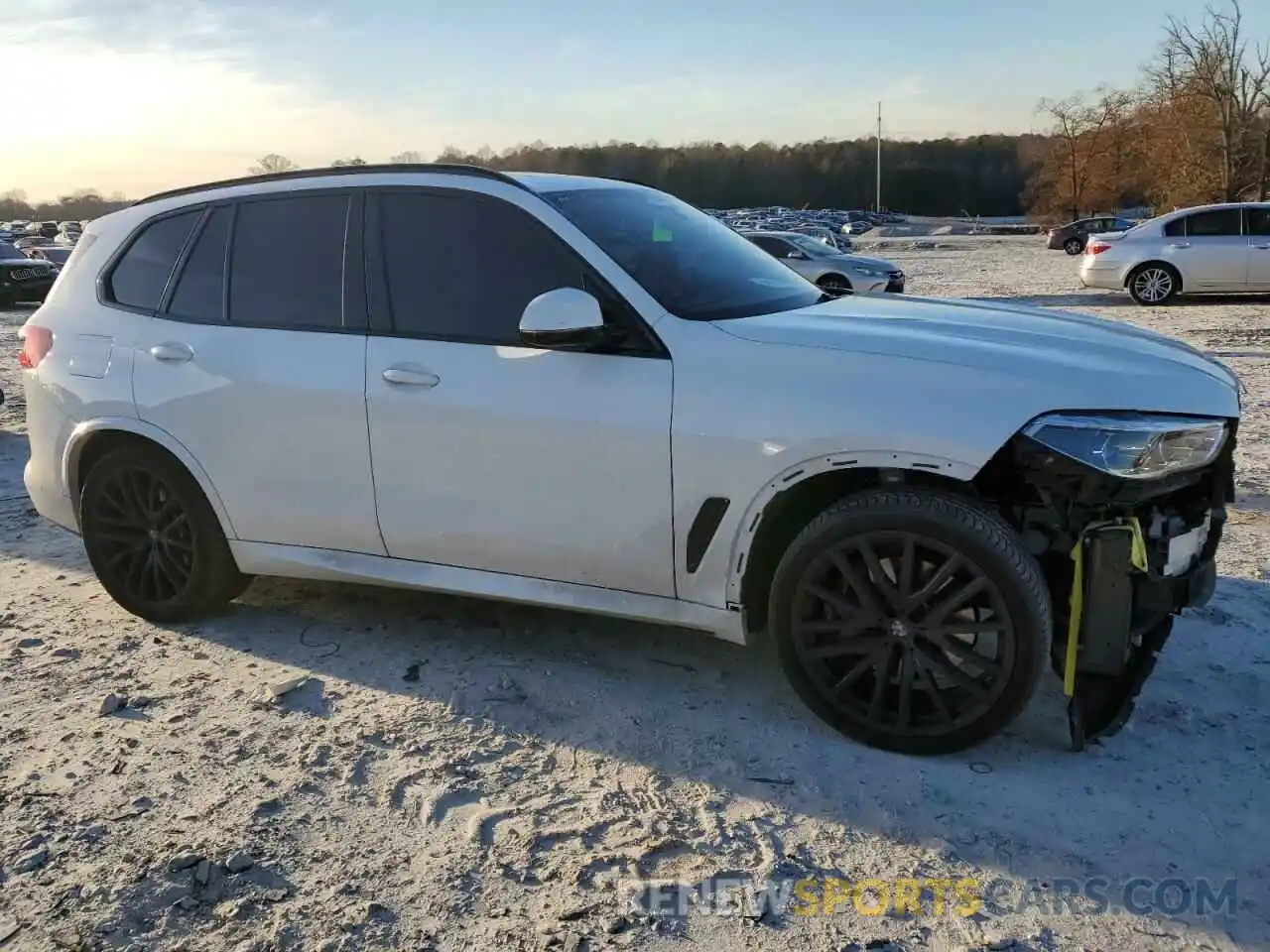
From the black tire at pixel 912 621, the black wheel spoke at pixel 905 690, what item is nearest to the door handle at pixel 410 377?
the black tire at pixel 912 621

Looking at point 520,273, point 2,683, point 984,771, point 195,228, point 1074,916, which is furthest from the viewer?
point 195,228

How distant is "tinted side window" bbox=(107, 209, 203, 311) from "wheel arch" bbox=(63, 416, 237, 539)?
0.51 m

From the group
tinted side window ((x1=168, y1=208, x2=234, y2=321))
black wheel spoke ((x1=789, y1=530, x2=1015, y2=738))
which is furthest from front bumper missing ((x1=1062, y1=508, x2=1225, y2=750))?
tinted side window ((x1=168, y1=208, x2=234, y2=321))

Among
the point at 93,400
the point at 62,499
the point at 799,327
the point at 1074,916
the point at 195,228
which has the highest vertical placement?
the point at 195,228

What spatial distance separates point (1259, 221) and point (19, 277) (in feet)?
78.7

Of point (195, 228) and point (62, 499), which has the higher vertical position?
point (195, 228)

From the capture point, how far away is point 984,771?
332cm

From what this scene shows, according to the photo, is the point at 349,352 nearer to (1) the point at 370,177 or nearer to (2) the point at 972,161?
(1) the point at 370,177

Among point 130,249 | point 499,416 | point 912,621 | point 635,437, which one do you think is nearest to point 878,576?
point 912,621

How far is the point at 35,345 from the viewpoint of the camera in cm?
482

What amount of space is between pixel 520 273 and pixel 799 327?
1006 mm

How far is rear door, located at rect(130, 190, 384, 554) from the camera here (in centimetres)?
405

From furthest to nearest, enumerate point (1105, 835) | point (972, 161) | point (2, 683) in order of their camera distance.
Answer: point (972, 161) → point (2, 683) → point (1105, 835)

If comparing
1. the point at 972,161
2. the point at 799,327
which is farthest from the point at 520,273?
the point at 972,161
